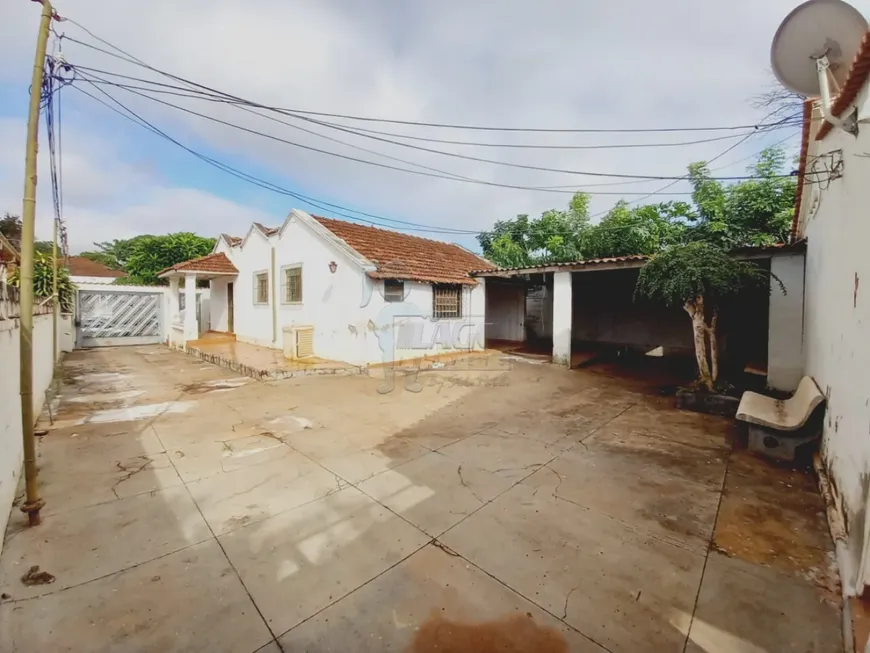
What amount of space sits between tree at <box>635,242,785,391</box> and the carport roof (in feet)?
1.45

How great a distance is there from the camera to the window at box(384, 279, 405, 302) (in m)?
10.6

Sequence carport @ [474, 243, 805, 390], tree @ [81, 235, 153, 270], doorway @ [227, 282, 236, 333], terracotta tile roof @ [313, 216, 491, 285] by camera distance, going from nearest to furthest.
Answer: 1. carport @ [474, 243, 805, 390]
2. terracotta tile roof @ [313, 216, 491, 285]
3. doorway @ [227, 282, 236, 333]
4. tree @ [81, 235, 153, 270]

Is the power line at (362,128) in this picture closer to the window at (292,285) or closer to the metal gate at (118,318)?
the window at (292,285)

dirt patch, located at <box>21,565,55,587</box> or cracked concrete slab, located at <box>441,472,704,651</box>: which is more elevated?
dirt patch, located at <box>21,565,55,587</box>

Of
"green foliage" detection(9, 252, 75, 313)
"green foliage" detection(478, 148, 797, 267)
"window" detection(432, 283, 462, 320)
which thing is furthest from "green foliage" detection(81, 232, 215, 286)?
"window" detection(432, 283, 462, 320)

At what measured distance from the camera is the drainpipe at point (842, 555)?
6.53 ft

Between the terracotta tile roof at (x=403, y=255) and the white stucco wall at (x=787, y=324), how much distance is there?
25.7ft

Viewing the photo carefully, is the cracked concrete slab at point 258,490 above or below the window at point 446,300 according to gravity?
below

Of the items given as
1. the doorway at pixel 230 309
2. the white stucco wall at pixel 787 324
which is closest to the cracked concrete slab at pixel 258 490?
the white stucco wall at pixel 787 324

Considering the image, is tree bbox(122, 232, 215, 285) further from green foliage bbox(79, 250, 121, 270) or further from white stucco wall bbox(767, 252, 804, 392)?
white stucco wall bbox(767, 252, 804, 392)

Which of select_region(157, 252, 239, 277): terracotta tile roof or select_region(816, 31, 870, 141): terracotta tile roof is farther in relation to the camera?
select_region(157, 252, 239, 277): terracotta tile roof

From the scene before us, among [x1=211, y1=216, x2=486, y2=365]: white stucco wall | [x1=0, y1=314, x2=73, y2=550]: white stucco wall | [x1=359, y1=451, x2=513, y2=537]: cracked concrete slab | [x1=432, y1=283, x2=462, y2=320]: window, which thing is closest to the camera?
[x1=0, y1=314, x2=73, y2=550]: white stucco wall

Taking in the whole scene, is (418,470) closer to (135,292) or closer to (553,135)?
(553,135)

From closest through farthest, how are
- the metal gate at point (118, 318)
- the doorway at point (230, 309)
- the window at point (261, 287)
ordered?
the window at point (261, 287), the metal gate at point (118, 318), the doorway at point (230, 309)
